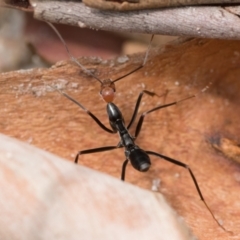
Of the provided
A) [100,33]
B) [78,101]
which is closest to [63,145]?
[78,101]

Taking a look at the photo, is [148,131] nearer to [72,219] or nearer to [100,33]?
[72,219]

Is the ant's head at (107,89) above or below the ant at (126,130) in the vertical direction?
above

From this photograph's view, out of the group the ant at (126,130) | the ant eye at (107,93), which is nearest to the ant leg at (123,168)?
the ant at (126,130)

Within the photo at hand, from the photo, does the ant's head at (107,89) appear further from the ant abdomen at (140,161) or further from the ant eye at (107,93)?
the ant abdomen at (140,161)

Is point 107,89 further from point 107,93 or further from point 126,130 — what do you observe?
point 126,130

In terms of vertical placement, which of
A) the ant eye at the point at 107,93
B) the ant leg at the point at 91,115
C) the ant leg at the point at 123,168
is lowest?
the ant leg at the point at 123,168

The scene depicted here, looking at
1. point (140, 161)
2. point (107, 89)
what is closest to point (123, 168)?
point (140, 161)

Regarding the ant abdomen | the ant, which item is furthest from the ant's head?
the ant abdomen

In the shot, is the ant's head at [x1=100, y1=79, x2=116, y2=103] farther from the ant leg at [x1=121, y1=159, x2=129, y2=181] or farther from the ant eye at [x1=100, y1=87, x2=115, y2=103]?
the ant leg at [x1=121, y1=159, x2=129, y2=181]

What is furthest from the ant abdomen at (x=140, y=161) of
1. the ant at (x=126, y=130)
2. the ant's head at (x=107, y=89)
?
the ant's head at (x=107, y=89)
